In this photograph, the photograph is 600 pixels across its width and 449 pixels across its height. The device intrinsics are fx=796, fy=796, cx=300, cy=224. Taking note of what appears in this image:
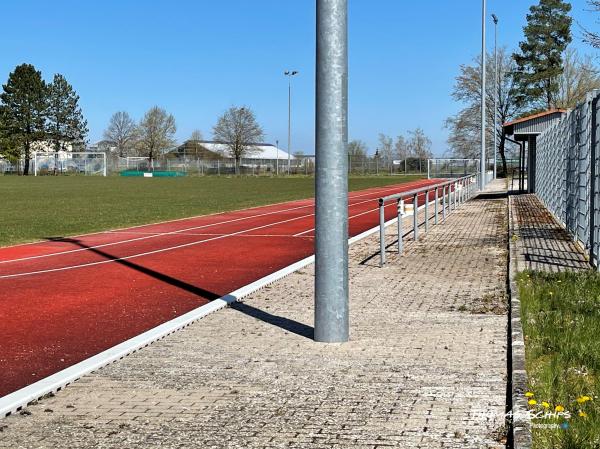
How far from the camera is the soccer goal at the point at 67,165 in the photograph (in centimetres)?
9869

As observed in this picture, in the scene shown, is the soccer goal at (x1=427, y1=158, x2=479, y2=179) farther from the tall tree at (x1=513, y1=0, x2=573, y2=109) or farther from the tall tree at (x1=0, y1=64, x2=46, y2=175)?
the tall tree at (x1=0, y1=64, x2=46, y2=175)

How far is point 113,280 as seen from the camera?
438 inches

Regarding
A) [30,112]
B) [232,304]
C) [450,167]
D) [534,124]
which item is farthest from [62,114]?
[232,304]

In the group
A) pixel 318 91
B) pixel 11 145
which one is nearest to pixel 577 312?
pixel 318 91

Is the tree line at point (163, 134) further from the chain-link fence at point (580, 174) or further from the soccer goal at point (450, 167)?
the chain-link fence at point (580, 174)

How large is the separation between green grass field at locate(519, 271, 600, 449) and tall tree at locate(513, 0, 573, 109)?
70.2 meters

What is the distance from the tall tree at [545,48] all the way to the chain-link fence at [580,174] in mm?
59425

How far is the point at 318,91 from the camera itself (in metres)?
6.77

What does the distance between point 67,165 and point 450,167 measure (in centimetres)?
4922

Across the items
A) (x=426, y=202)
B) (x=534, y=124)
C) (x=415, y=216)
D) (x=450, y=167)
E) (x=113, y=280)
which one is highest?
(x=534, y=124)

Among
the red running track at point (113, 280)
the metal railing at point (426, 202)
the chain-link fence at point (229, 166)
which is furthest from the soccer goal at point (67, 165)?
the red running track at point (113, 280)

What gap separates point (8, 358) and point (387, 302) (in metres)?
4.09

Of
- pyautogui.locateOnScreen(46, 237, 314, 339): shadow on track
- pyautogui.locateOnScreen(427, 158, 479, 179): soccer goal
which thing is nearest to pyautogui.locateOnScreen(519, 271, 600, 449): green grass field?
pyautogui.locateOnScreen(46, 237, 314, 339): shadow on track

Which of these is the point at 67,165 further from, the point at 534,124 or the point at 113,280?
the point at 113,280
